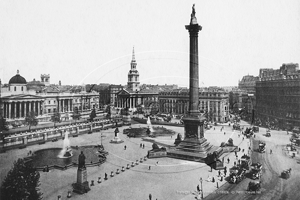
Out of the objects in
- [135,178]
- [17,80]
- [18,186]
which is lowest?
[135,178]

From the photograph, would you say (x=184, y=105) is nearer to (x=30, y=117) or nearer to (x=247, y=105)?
(x=247, y=105)

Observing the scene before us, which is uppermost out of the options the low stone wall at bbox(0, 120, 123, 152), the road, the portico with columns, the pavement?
the portico with columns

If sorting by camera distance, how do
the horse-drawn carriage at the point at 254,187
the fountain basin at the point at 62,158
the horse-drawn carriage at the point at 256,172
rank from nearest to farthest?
1. the horse-drawn carriage at the point at 254,187
2. the horse-drawn carriage at the point at 256,172
3. the fountain basin at the point at 62,158

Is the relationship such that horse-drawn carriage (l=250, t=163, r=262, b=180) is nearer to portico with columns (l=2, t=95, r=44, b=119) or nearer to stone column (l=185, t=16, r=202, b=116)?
stone column (l=185, t=16, r=202, b=116)

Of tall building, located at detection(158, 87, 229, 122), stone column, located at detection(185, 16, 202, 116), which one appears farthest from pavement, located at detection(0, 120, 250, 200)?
tall building, located at detection(158, 87, 229, 122)

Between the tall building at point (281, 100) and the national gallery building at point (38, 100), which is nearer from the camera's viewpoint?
the tall building at point (281, 100)

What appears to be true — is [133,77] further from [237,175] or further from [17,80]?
[237,175]

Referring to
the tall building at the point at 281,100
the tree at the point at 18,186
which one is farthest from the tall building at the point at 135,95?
the tree at the point at 18,186

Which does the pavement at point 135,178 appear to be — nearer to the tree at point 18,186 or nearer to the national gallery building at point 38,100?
the tree at point 18,186

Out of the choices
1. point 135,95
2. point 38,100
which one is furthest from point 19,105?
point 135,95

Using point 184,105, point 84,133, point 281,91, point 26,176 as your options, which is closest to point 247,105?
point 184,105
